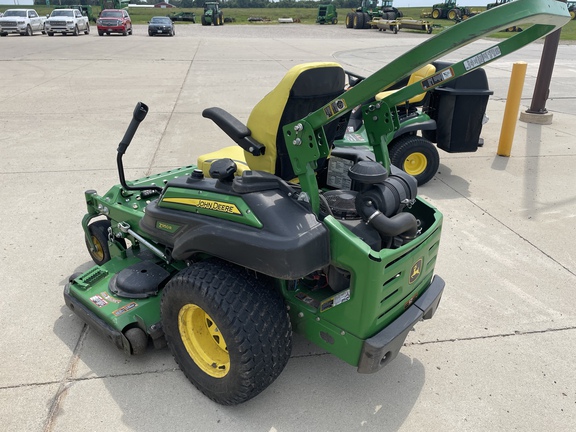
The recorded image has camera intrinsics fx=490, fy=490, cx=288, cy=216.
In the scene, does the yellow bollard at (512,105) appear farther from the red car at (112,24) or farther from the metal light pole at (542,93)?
the red car at (112,24)

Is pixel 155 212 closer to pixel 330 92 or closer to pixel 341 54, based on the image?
pixel 330 92

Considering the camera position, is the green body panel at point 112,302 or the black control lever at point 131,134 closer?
the green body panel at point 112,302

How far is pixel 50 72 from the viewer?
12.1m

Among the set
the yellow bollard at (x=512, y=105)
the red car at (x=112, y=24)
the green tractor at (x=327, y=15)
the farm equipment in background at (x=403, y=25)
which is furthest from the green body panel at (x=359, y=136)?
the green tractor at (x=327, y=15)

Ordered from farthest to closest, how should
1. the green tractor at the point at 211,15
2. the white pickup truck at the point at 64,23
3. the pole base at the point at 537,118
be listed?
the green tractor at the point at 211,15 → the white pickup truck at the point at 64,23 → the pole base at the point at 537,118

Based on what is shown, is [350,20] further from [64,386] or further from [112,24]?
[64,386]

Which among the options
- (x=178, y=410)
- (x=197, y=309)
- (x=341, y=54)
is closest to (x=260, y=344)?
(x=197, y=309)

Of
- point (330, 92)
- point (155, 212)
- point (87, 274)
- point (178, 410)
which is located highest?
point (330, 92)

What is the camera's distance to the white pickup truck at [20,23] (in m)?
23.6

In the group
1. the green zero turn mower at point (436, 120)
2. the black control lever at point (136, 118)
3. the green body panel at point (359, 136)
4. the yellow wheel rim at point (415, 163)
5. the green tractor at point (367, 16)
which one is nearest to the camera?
the black control lever at point (136, 118)

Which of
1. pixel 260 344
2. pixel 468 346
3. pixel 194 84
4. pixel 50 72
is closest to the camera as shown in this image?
pixel 260 344

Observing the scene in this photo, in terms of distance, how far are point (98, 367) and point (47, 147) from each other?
14.9 feet

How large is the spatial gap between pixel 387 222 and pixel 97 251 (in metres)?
2.22

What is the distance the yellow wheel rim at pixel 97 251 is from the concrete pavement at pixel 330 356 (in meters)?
0.24
